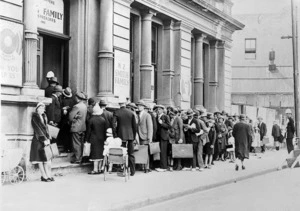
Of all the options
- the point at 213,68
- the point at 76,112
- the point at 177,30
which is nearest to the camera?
the point at 76,112

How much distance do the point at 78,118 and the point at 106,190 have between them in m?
3.43

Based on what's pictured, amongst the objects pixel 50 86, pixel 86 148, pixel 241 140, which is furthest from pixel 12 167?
pixel 241 140

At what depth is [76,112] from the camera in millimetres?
14219

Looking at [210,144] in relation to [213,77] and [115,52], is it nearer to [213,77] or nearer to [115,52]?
[115,52]

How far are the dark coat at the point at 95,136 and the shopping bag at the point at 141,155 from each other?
4.48 feet

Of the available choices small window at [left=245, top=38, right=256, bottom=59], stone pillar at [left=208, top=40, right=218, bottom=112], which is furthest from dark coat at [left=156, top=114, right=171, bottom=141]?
small window at [left=245, top=38, right=256, bottom=59]

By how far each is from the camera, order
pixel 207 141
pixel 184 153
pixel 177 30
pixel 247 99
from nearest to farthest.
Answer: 1. pixel 184 153
2. pixel 207 141
3. pixel 177 30
4. pixel 247 99

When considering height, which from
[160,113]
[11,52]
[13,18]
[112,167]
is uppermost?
[13,18]

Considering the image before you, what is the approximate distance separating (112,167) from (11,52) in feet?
14.9

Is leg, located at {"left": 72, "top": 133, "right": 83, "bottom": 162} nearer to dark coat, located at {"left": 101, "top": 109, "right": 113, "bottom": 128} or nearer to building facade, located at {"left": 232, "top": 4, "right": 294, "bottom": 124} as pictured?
dark coat, located at {"left": 101, "top": 109, "right": 113, "bottom": 128}

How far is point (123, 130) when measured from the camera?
14102mm

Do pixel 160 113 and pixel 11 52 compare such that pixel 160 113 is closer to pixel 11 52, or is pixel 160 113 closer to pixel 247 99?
pixel 11 52

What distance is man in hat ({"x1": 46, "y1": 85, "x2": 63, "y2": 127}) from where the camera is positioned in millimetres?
13477

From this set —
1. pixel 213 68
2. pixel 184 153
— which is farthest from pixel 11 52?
pixel 213 68
